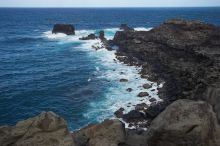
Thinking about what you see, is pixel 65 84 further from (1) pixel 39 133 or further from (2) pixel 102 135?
(1) pixel 39 133

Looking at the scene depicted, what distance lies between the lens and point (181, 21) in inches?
3127

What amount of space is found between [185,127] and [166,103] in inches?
916

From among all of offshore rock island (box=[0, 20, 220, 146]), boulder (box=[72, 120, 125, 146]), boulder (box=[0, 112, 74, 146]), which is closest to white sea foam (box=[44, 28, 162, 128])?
offshore rock island (box=[0, 20, 220, 146])

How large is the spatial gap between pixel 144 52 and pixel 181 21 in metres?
16.8

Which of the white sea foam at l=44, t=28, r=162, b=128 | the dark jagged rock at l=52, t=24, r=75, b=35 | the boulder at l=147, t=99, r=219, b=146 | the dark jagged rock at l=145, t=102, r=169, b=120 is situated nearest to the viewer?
the boulder at l=147, t=99, r=219, b=146

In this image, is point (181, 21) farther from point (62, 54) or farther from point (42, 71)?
point (42, 71)

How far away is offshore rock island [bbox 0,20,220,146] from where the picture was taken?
1966 cm

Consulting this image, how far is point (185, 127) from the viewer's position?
749 inches

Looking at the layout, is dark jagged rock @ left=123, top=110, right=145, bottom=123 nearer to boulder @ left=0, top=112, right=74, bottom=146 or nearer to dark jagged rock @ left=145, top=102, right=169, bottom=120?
dark jagged rock @ left=145, top=102, right=169, bottom=120

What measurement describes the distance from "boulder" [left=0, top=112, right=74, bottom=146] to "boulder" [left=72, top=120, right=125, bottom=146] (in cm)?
247

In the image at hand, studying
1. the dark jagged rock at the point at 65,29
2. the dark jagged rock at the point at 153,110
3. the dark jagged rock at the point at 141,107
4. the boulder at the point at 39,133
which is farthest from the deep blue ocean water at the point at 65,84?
the dark jagged rock at the point at 65,29

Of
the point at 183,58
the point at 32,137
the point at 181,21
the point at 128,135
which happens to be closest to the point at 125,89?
the point at 183,58

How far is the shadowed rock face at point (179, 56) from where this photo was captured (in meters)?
43.9

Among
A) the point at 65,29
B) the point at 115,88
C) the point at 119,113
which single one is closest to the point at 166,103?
the point at 119,113
